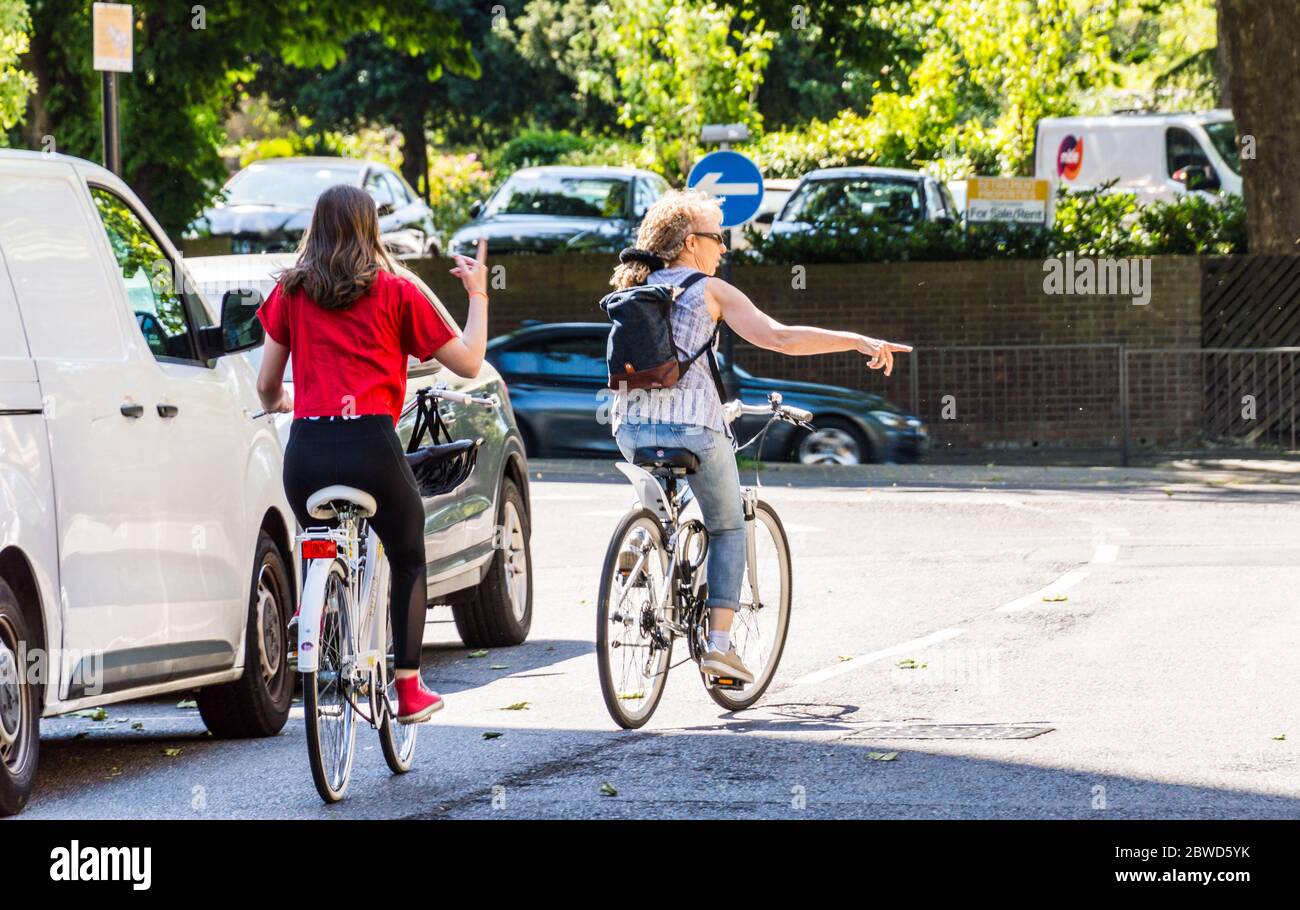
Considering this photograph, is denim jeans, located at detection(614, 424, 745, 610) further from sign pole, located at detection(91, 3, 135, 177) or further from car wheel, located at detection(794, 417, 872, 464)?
car wheel, located at detection(794, 417, 872, 464)

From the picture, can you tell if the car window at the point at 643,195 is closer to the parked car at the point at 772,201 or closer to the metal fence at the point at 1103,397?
the parked car at the point at 772,201

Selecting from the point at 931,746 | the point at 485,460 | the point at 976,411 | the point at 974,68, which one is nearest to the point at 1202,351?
the point at 976,411

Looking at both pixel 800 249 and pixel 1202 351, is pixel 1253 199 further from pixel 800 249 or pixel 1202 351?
pixel 800 249

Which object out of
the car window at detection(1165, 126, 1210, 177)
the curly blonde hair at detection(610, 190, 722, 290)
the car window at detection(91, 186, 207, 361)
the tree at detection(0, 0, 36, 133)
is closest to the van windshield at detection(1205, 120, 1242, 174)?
the car window at detection(1165, 126, 1210, 177)

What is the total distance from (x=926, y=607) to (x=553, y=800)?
5.39 m

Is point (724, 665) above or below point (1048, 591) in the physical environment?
above

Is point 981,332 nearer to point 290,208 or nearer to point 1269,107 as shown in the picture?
point 1269,107

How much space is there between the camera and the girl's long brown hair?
21.2ft

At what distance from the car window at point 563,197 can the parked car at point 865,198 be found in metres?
1.96

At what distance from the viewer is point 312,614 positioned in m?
6.29

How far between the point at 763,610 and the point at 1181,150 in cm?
2203

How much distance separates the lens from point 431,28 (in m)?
26.3

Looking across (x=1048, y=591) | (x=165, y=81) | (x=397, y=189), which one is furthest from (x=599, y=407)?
(x=1048, y=591)

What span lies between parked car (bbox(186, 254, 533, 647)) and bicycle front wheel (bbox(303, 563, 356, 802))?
2867 mm
